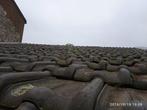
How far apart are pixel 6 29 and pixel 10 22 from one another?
1264 millimetres

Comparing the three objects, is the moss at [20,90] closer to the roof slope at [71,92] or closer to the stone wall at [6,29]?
the roof slope at [71,92]

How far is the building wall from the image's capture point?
463 inches

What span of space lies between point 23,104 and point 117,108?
583 millimetres

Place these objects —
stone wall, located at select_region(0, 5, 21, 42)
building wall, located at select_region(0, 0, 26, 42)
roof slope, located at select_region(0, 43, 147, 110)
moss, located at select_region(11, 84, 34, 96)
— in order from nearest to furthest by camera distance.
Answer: roof slope, located at select_region(0, 43, 147, 110) → moss, located at select_region(11, 84, 34, 96) → stone wall, located at select_region(0, 5, 21, 42) → building wall, located at select_region(0, 0, 26, 42)

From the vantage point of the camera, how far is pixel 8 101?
131 cm

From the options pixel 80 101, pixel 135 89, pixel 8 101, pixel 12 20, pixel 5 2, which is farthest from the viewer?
pixel 12 20

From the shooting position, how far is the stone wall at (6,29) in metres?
11.5

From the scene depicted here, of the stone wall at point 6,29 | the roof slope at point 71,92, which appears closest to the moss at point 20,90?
the roof slope at point 71,92

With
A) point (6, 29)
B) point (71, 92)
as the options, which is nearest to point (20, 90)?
point (71, 92)

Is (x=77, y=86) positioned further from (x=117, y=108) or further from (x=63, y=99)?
(x=117, y=108)

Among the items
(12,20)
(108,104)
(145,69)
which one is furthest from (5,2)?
(108,104)

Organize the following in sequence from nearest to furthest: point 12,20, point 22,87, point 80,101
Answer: point 80,101, point 22,87, point 12,20

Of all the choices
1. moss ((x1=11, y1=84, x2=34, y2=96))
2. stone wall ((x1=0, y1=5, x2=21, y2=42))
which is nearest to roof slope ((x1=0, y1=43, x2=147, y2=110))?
moss ((x1=11, y1=84, x2=34, y2=96))

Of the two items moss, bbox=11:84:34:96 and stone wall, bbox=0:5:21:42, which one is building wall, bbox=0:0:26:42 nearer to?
stone wall, bbox=0:5:21:42
